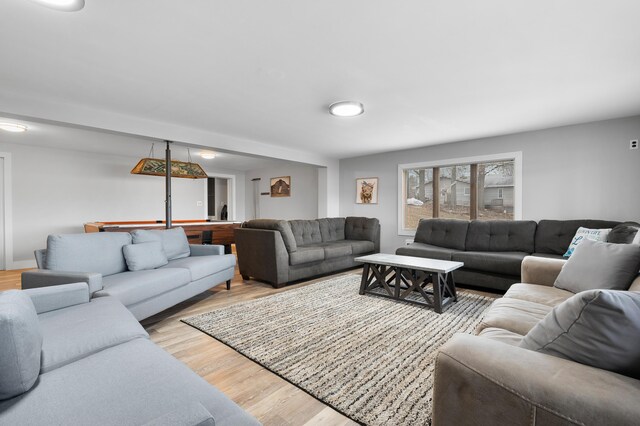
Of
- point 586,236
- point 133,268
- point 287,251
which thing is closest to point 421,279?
point 287,251

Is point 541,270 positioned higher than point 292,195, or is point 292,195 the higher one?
point 292,195

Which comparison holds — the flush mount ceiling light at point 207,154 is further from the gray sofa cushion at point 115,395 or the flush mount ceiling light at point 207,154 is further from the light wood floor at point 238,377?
the gray sofa cushion at point 115,395

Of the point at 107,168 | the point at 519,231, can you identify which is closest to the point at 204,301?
the point at 519,231

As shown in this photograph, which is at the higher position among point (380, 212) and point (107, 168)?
point (107, 168)

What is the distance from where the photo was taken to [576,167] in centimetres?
403

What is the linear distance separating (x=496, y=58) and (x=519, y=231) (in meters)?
2.66

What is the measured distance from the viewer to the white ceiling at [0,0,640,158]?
5.73ft

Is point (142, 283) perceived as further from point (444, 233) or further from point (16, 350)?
point (444, 233)

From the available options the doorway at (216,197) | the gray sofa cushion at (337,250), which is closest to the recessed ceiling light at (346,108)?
the gray sofa cushion at (337,250)

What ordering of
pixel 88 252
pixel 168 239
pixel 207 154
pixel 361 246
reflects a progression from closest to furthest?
pixel 88 252 → pixel 168 239 → pixel 361 246 → pixel 207 154

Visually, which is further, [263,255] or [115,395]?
[263,255]

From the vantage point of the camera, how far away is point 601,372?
0.79 m

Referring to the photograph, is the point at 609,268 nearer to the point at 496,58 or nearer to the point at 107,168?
the point at 496,58

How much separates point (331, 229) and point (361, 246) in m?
0.71
